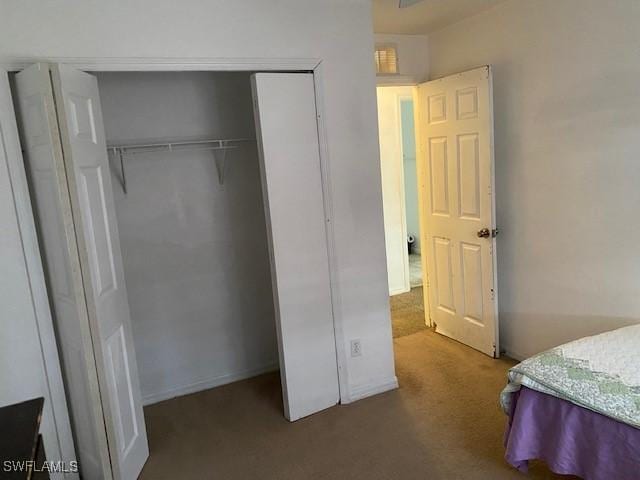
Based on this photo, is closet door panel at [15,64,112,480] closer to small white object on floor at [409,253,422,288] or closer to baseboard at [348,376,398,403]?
baseboard at [348,376,398,403]

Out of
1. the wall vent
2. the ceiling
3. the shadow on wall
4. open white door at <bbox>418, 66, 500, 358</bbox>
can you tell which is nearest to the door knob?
open white door at <bbox>418, 66, 500, 358</bbox>

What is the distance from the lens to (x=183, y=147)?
10.1 feet

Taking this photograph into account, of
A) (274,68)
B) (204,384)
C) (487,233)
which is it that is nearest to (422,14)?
(274,68)

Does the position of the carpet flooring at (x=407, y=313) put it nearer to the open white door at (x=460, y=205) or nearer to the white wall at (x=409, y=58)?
the open white door at (x=460, y=205)

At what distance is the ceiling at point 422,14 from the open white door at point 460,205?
0.40 m

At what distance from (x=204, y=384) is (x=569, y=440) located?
2.30 m

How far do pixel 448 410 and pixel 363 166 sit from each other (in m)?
1.52

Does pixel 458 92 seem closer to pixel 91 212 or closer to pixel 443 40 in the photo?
pixel 443 40

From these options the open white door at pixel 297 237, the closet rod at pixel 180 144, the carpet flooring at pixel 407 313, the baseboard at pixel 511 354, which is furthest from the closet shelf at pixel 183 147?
the baseboard at pixel 511 354

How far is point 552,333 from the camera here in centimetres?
310

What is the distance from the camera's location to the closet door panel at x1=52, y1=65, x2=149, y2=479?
2010mm

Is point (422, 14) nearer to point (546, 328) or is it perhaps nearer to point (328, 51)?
point (328, 51)

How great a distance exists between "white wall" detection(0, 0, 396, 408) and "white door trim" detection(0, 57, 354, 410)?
0.02 meters

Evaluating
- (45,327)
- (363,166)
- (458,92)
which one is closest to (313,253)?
(363,166)
